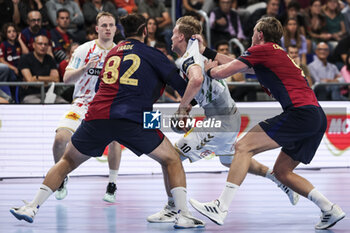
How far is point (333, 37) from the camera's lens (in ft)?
52.1

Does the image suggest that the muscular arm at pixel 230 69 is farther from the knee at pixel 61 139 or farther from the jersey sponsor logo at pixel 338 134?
the jersey sponsor logo at pixel 338 134

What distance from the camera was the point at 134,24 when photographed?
20.7ft

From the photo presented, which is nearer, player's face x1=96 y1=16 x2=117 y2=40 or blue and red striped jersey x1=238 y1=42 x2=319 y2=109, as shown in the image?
blue and red striped jersey x1=238 y1=42 x2=319 y2=109

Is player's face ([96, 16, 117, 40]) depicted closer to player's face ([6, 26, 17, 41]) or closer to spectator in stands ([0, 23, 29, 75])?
spectator in stands ([0, 23, 29, 75])

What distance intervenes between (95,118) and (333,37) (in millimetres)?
10868

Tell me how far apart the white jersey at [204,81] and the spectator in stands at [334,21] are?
9.52 meters

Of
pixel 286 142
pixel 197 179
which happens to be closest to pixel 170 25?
pixel 197 179

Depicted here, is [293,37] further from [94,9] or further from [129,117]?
[129,117]

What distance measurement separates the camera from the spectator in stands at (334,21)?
1591cm

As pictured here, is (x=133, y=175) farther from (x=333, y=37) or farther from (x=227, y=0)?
(x=333, y=37)

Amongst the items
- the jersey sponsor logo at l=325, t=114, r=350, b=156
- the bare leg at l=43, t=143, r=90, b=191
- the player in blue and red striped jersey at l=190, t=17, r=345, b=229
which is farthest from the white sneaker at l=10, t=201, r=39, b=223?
the jersey sponsor logo at l=325, t=114, r=350, b=156

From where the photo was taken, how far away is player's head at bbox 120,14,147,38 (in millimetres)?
6289

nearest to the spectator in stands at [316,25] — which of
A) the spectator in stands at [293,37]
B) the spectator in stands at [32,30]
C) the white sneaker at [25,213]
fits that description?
the spectator in stands at [293,37]

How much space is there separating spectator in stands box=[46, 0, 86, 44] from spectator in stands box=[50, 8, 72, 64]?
0.19m
